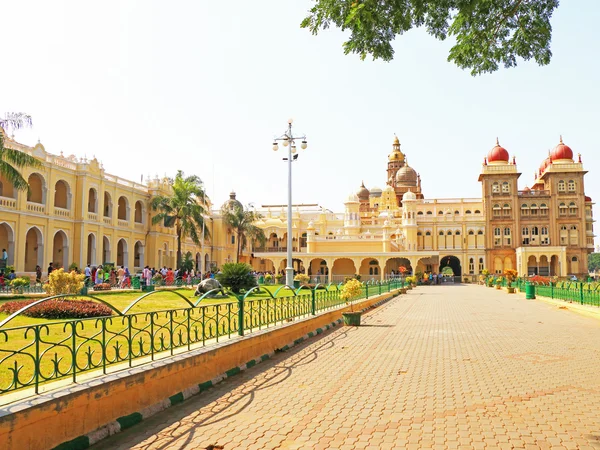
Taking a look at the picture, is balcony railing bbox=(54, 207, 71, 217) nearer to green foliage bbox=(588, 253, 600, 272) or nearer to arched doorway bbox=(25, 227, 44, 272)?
arched doorway bbox=(25, 227, 44, 272)

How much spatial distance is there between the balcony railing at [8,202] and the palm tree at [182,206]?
11694 millimetres

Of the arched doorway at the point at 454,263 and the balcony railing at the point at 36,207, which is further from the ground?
the balcony railing at the point at 36,207

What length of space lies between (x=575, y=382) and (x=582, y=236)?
69023mm

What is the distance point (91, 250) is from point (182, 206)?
7125mm

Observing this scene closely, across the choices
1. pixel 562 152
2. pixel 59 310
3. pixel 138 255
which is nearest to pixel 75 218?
pixel 138 255

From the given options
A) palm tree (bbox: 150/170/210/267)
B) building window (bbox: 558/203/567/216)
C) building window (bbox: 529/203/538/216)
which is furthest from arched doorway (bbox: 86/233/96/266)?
building window (bbox: 558/203/567/216)

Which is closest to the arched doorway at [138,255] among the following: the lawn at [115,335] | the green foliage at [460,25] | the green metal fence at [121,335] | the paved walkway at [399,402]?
the green metal fence at [121,335]

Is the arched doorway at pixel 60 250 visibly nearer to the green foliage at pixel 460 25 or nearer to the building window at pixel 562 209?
the green foliage at pixel 460 25

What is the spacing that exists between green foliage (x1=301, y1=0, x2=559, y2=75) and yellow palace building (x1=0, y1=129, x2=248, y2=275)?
23099 millimetres

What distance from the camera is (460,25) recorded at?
7766mm

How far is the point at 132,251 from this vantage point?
134ft

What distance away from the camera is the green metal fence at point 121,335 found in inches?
199

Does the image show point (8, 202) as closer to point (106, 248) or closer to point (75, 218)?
point (75, 218)

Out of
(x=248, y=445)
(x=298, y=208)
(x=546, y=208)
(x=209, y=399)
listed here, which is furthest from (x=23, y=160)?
(x=546, y=208)
